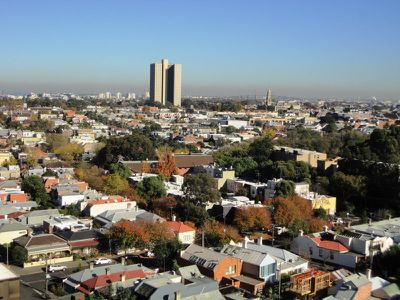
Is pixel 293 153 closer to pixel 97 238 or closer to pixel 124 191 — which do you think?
pixel 124 191

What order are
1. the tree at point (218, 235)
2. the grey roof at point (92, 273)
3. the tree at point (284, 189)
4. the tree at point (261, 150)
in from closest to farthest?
1. the grey roof at point (92, 273)
2. the tree at point (218, 235)
3. the tree at point (284, 189)
4. the tree at point (261, 150)

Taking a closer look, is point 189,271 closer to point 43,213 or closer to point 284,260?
point 284,260

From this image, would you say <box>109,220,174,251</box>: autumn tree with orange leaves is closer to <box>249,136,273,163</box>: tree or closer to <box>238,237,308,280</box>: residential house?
<box>238,237,308,280</box>: residential house

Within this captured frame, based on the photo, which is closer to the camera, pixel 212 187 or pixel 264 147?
pixel 212 187

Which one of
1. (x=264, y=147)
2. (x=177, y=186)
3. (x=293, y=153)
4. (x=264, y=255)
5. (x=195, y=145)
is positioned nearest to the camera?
(x=264, y=255)

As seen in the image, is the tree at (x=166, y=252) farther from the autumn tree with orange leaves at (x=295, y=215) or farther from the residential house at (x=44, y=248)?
the autumn tree with orange leaves at (x=295, y=215)

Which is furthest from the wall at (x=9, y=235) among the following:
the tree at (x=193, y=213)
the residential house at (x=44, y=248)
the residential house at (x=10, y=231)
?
the tree at (x=193, y=213)

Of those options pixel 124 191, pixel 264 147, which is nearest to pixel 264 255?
pixel 124 191
